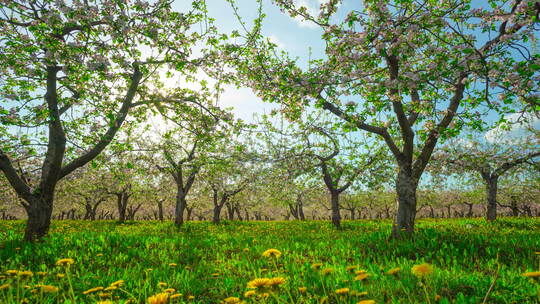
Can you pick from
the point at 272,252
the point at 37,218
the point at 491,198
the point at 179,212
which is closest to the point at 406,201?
the point at 272,252

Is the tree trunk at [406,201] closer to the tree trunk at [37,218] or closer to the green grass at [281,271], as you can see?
the green grass at [281,271]

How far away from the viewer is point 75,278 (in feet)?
15.8

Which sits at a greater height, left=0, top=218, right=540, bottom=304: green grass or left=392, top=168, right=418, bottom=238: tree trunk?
left=392, top=168, right=418, bottom=238: tree trunk

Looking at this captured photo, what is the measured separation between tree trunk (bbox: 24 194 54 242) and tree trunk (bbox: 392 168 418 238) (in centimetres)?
1068

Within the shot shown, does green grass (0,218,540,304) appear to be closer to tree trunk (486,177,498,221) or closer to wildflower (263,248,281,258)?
wildflower (263,248,281,258)

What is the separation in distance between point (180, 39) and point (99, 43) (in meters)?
2.69

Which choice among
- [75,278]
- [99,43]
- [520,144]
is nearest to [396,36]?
[99,43]

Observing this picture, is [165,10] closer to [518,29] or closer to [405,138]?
[405,138]

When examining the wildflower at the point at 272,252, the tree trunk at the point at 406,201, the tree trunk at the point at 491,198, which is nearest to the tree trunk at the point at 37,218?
the wildflower at the point at 272,252

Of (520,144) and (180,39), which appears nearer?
(180,39)

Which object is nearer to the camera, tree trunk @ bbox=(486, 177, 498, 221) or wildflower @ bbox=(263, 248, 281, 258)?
wildflower @ bbox=(263, 248, 281, 258)

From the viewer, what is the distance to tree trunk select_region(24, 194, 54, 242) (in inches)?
320

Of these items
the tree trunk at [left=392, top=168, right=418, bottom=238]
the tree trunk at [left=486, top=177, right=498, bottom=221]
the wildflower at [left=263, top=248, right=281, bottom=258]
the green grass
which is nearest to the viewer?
the wildflower at [left=263, top=248, right=281, bottom=258]

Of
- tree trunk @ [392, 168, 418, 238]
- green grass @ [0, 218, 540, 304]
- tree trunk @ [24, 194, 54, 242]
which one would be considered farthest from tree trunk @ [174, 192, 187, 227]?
tree trunk @ [392, 168, 418, 238]
